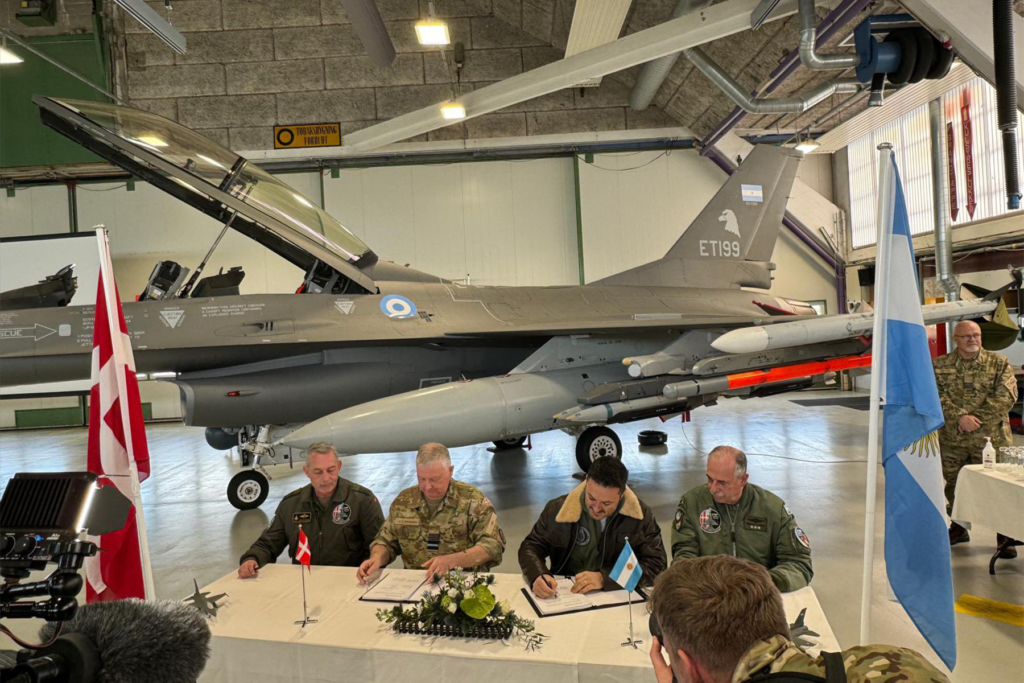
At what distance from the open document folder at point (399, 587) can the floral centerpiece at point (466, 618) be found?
0.25 meters

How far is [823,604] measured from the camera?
4215 mm

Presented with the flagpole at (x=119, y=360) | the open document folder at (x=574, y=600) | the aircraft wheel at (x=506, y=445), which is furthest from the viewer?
the aircraft wheel at (x=506, y=445)

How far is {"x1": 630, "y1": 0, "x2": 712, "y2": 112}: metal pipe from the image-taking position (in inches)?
506

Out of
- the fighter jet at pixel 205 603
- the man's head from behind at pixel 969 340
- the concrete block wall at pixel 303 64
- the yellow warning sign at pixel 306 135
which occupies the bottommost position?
the fighter jet at pixel 205 603

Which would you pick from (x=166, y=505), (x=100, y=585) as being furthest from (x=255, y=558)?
(x=166, y=505)

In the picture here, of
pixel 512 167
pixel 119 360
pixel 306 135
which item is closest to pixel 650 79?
pixel 512 167

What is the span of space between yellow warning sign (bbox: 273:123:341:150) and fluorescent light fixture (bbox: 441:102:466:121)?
5.20 meters

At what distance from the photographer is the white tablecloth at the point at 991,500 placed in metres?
3.99

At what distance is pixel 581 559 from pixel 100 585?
7.55 feet

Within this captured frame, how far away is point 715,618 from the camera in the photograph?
4.33 ft

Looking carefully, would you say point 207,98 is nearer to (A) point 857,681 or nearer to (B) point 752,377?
(B) point 752,377

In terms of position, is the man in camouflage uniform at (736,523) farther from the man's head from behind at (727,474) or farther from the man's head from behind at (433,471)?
the man's head from behind at (433,471)

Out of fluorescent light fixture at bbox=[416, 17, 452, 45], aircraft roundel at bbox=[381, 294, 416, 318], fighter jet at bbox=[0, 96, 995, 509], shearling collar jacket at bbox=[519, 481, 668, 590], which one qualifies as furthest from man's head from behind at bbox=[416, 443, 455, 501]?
fluorescent light fixture at bbox=[416, 17, 452, 45]

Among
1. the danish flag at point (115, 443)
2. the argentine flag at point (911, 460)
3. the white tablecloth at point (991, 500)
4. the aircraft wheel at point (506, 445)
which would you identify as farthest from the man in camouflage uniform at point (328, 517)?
the aircraft wheel at point (506, 445)
